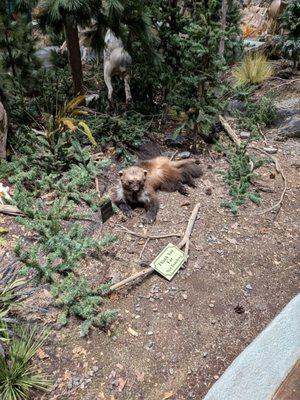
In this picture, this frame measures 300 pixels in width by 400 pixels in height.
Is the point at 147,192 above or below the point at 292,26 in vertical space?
below

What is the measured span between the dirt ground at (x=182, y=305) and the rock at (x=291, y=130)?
191 cm

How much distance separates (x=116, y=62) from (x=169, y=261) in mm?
3756

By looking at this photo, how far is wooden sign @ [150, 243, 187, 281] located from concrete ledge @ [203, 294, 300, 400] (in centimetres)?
100

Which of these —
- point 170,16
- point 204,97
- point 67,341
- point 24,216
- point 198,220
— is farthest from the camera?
point 170,16

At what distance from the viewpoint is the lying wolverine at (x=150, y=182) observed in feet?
14.6

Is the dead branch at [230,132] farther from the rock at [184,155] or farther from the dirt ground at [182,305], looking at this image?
the dirt ground at [182,305]

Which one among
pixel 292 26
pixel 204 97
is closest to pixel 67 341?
pixel 204 97

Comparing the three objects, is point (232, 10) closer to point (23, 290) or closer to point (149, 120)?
point (149, 120)

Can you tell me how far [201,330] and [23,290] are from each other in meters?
1.53

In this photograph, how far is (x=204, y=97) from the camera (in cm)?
555

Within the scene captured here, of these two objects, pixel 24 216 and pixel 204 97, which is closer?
pixel 24 216

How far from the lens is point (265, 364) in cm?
294

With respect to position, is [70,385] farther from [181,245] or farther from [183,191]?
[183,191]

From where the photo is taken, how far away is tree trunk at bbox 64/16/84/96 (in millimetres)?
5543
